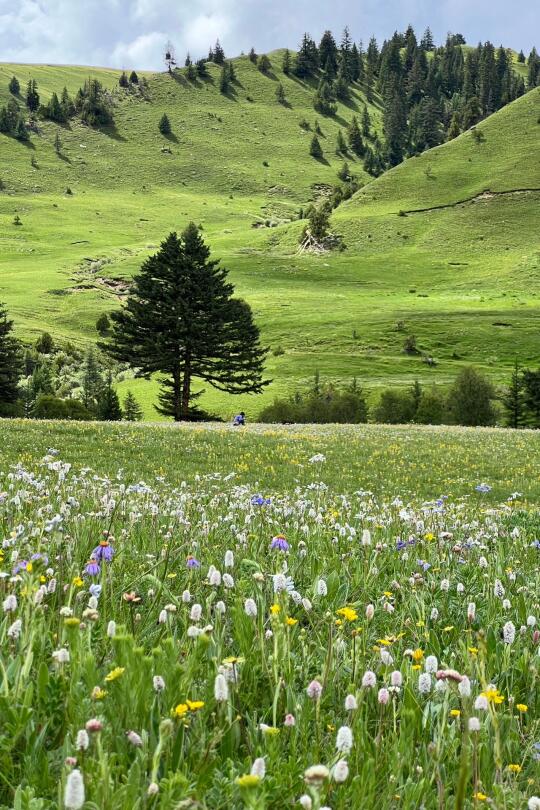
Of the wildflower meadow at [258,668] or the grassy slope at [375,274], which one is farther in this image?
the grassy slope at [375,274]

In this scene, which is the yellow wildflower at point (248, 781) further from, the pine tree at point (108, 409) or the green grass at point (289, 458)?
the pine tree at point (108, 409)

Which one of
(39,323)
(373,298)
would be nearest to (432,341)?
(373,298)

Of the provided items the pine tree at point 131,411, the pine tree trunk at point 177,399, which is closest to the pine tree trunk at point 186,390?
the pine tree trunk at point 177,399

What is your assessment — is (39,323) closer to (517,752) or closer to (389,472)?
(389,472)

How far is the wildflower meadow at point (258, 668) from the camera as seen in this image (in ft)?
5.06

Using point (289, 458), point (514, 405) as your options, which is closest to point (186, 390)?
point (514, 405)

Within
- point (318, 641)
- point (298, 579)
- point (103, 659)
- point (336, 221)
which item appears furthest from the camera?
point (336, 221)

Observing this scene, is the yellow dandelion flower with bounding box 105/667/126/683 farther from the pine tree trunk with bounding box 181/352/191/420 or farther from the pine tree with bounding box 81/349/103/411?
the pine tree with bounding box 81/349/103/411

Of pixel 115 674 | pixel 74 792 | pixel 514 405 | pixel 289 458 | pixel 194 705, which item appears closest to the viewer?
pixel 74 792

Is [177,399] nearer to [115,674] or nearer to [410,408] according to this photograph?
[410,408]

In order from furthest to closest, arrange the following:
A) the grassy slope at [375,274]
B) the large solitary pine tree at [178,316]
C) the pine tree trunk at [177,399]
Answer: the grassy slope at [375,274]
the pine tree trunk at [177,399]
the large solitary pine tree at [178,316]

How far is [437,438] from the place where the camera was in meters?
28.5

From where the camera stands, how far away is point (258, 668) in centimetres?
242

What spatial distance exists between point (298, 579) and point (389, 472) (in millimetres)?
14853
